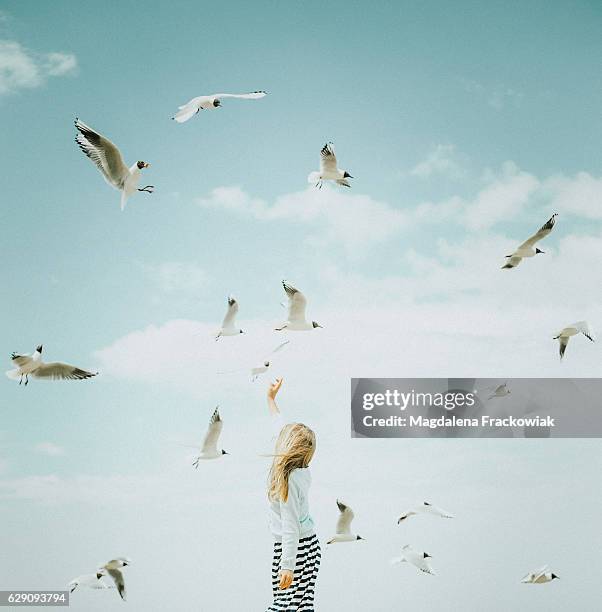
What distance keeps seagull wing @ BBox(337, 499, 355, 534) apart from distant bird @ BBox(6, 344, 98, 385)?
140 centimetres

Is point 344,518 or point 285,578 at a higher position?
point 344,518

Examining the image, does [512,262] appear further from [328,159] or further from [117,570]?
[117,570]

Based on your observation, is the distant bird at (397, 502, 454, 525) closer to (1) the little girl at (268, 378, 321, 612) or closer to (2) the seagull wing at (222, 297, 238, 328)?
(2) the seagull wing at (222, 297, 238, 328)

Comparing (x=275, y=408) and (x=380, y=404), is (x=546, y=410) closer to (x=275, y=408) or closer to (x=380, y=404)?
(x=380, y=404)

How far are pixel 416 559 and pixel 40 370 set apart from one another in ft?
6.99

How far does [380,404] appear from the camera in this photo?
15.5 feet

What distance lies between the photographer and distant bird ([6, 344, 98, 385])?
3.44 meters

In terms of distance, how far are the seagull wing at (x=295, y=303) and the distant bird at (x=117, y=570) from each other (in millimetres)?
1449

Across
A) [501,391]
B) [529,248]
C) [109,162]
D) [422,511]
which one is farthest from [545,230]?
[109,162]

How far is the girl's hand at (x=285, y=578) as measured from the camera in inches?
105

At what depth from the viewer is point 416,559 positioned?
14.3 feet

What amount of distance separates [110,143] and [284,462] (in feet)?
5.33

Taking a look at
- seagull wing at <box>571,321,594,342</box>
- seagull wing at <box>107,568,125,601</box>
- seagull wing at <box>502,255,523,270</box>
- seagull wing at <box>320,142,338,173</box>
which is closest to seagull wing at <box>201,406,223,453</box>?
seagull wing at <box>107,568,125,601</box>

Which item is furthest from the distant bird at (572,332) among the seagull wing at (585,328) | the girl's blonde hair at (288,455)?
the girl's blonde hair at (288,455)
